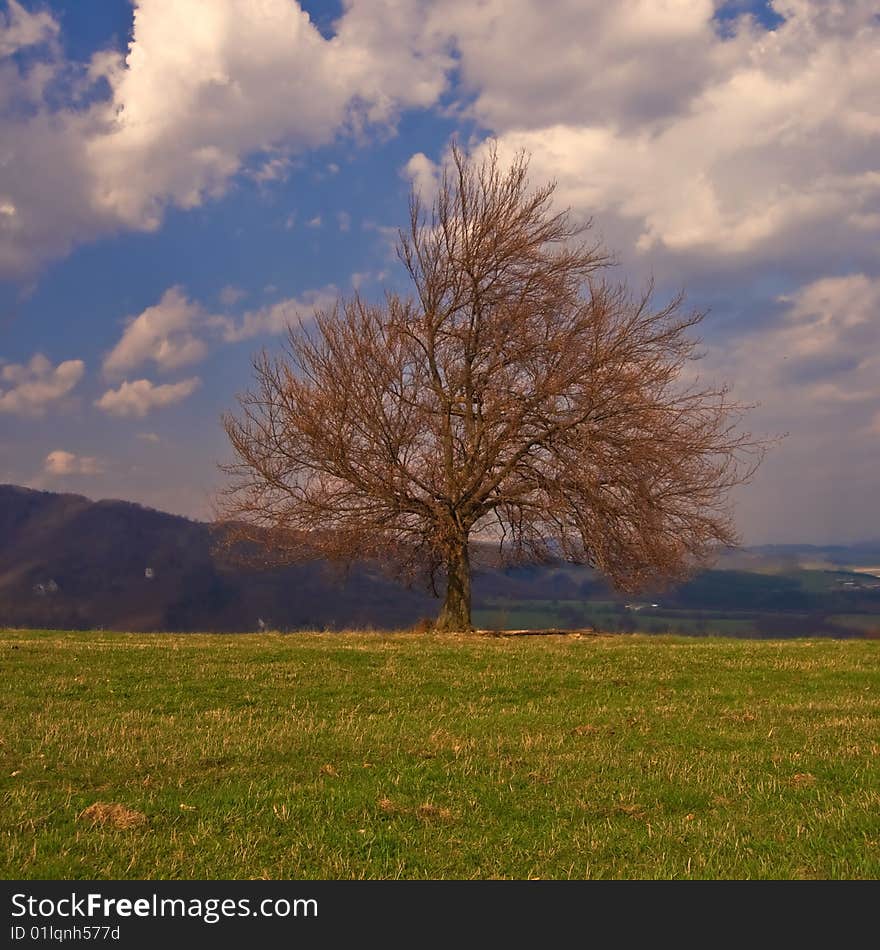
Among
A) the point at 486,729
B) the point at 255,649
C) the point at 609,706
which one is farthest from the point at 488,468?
the point at 486,729

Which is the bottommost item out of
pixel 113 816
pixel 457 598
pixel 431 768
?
pixel 431 768

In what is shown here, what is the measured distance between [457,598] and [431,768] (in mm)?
15870

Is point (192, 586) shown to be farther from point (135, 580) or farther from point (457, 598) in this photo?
point (457, 598)

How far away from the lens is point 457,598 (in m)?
24.4

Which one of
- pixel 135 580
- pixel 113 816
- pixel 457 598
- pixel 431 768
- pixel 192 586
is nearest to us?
→ pixel 113 816

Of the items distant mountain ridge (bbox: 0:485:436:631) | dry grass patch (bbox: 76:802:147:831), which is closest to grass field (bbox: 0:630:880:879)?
dry grass patch (bbox: 76:802:147:831)

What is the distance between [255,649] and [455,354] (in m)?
10.3

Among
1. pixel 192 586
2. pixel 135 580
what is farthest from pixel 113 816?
pixel 135 580

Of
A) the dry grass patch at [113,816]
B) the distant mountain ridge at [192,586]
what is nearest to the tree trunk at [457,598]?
the dry grass patch at [113,816]

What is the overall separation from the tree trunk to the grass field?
8.33 m

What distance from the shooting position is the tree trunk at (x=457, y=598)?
2425cm

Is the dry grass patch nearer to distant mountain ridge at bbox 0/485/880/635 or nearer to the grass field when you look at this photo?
the grass field

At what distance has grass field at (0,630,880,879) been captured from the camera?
619cm
